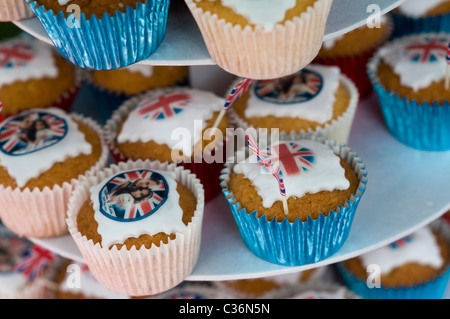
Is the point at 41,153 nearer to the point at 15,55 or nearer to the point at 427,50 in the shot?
the point at 15,55

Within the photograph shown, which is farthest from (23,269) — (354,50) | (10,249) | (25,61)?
(354,50)

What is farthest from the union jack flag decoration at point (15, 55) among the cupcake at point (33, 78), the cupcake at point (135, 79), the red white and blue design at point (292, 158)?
the red white and blue design at point (292, 158)

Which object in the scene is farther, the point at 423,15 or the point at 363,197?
the point at 423,15

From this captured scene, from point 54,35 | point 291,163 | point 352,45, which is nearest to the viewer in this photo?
point 54,35

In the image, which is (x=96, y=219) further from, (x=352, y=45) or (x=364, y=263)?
(x=352, y=45)
